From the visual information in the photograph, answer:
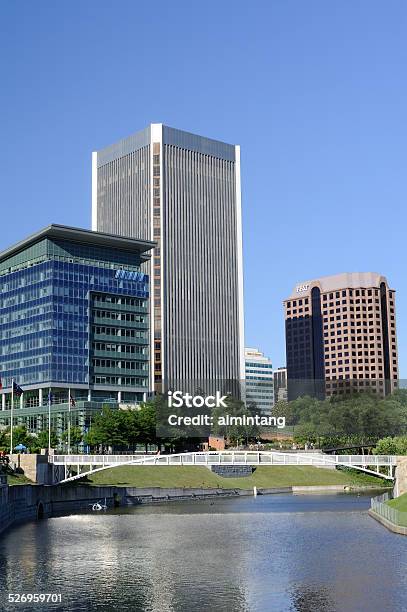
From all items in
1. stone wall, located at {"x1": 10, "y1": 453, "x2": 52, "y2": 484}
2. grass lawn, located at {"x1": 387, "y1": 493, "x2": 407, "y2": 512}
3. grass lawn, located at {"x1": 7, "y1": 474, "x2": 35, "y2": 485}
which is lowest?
grass lawn, located at {"x1": 387, "y1": 493, "x2": 407, "y2": 512}

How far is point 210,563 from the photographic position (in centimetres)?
8756

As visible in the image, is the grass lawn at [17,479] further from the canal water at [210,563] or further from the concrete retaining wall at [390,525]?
the concrete retaining wall at [390,525]

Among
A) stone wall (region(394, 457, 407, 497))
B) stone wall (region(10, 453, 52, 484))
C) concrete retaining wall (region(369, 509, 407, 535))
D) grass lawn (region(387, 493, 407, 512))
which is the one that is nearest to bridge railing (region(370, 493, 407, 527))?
concrete retaining wall (region(369, 509, 407, 535))

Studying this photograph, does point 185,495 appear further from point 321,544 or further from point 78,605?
point 78,605

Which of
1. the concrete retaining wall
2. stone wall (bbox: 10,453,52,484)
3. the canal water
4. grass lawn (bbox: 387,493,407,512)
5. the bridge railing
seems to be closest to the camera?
the canal water

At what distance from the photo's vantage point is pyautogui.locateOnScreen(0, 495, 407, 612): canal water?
6781 centimetres

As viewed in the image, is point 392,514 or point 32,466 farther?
point 32,466

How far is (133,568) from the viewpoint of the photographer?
8556 cm

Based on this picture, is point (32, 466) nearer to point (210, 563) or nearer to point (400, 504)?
point (400, 504)

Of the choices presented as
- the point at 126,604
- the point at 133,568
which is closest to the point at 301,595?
the point at 126,604

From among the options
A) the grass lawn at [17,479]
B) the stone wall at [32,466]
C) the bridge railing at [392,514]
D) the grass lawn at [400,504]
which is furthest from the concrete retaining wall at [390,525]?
the stone wall at [32,466]

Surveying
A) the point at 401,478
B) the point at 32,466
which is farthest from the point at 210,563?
the point at 32,466

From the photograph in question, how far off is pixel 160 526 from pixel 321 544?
103 ft

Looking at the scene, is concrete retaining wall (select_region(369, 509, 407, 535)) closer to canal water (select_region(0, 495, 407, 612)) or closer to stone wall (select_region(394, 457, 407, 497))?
canal water (select_region(0, 495, 407, 612))
